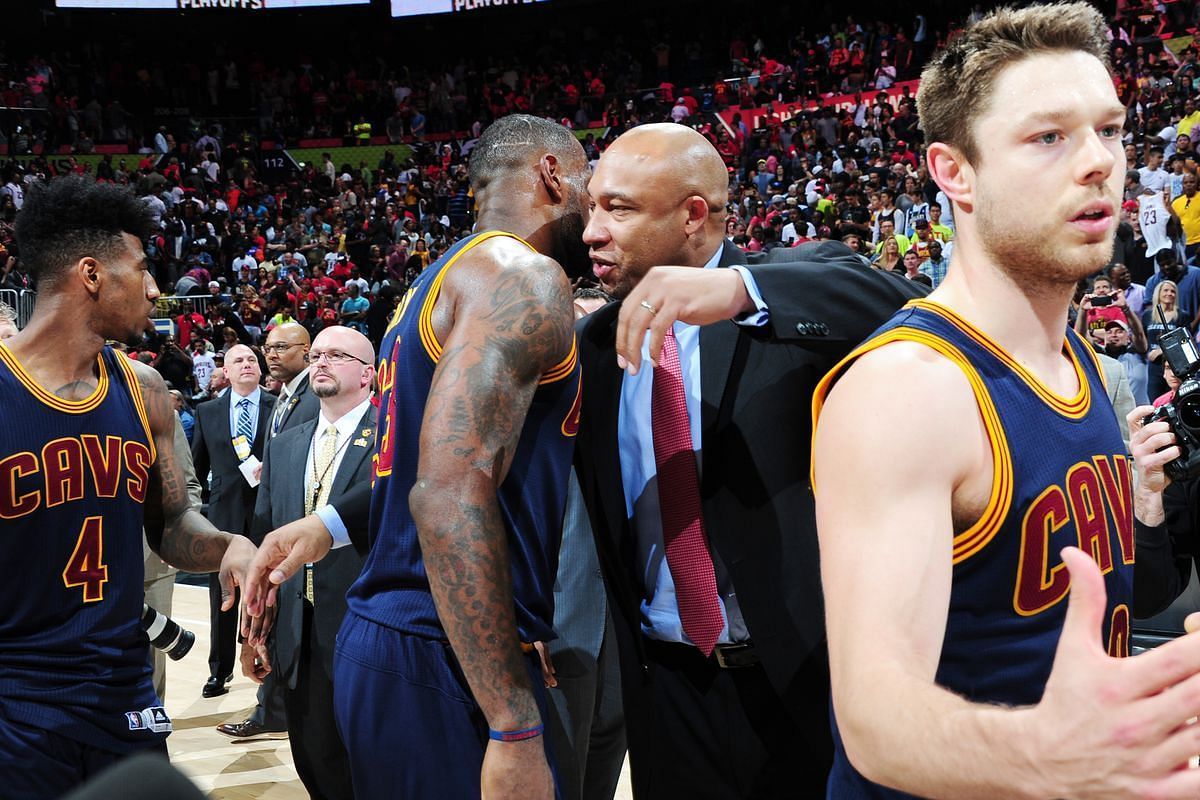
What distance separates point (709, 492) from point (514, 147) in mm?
908

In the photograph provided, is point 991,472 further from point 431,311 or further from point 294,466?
point 294,466

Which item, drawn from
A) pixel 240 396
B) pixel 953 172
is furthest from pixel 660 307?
pixel 240 396

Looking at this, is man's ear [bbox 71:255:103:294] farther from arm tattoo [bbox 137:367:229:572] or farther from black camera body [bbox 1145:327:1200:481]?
black camera body [bbox 1145:327:1200:481]

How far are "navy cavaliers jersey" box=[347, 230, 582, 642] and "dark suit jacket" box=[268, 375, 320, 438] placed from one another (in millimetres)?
3297

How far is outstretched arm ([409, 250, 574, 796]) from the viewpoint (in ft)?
6.97

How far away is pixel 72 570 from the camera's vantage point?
2.89 metres

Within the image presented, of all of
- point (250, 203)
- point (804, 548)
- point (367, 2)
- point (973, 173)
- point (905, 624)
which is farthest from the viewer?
point (367, 2)

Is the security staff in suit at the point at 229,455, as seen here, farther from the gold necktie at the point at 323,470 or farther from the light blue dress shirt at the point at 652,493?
the light blue dress shirt at the point at 652,493

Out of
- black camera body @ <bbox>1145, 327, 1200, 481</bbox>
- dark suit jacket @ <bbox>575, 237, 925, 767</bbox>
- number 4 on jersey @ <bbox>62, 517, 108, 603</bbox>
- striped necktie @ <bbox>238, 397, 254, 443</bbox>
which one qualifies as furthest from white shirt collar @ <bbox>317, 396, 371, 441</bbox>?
black camera body @ <bbox>1145, 327, 1200, 481</bbox>

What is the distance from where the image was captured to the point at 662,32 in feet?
87.6

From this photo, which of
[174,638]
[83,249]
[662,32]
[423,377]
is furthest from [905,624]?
[662,32]

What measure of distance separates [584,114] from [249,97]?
27.4ft

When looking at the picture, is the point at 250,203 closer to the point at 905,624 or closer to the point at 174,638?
the point at 174,638

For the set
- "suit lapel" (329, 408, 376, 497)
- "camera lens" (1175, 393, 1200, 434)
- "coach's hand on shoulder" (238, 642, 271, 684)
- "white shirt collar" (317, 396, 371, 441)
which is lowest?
"coach's hand on shoulder" (238, 642, 271, 684)
